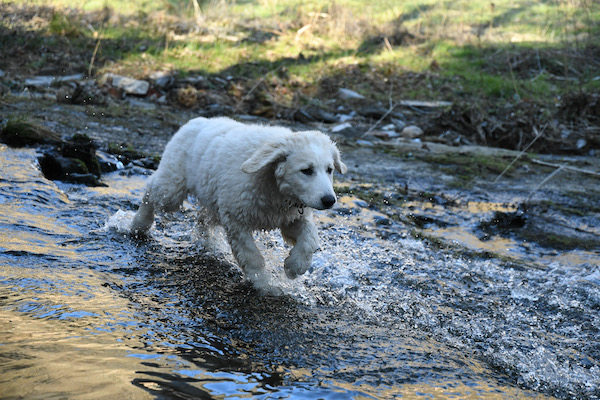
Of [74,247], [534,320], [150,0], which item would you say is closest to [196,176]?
[74,247]

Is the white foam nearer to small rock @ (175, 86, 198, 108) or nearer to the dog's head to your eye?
the dog's head

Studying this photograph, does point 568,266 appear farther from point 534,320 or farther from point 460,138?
point 460,138

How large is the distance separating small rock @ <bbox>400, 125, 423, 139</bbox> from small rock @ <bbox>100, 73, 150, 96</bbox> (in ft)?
19.4

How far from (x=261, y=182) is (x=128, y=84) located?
9.82m

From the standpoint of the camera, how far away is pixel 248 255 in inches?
190

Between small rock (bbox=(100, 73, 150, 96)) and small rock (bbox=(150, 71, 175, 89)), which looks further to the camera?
small rock (bbox=(150, 71, 175, 89))

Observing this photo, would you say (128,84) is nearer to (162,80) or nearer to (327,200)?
(162,80)

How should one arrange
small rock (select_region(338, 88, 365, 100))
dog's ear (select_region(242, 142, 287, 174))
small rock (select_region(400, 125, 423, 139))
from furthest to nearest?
small rock (select_region(338, 88, 365, 100)) → small rock (select_region(400, 125, 423, 139)) → dog's ear (select_region(242, 142, 287, 174))

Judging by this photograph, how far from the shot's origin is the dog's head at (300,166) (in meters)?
4.36

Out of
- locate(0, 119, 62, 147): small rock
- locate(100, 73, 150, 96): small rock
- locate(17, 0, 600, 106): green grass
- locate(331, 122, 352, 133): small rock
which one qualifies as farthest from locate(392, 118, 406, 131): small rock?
locate(0, 119, 62, 147): small rock

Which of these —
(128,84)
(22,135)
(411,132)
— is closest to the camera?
(22,135)

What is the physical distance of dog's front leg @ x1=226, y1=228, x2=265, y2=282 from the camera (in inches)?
189

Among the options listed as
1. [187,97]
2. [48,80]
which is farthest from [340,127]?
[48,80]

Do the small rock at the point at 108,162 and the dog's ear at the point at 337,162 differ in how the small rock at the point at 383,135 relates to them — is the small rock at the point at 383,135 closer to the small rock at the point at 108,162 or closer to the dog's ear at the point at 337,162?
the small rock at the point at 108,162
